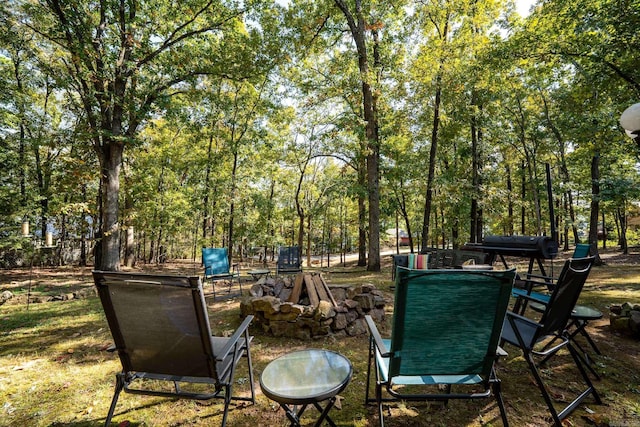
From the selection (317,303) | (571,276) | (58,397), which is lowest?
(58,397)

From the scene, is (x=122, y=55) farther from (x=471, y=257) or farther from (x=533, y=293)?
(x=533, y=293)

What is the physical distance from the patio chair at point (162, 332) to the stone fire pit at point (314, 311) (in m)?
1.79

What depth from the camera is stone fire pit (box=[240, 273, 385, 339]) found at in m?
3.50

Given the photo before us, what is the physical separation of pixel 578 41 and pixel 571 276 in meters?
6.29

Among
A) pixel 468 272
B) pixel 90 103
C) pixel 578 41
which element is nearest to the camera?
pixel 468 272

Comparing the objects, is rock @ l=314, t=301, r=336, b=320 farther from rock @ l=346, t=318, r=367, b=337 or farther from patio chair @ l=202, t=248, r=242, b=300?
patio chair @ l=202, t=248, r=242, b=300

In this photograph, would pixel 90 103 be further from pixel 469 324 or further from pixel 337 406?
pixel 469 324

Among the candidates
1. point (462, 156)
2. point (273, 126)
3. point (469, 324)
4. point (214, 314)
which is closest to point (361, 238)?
point (462, 156)

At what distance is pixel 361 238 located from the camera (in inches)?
466

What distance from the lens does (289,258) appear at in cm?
652

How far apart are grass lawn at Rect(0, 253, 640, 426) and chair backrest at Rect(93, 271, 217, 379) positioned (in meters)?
0.60

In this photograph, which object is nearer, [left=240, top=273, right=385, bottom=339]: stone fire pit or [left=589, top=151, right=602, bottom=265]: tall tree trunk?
[left=240, top=273, right=385, bottom=339]: stone fire pit

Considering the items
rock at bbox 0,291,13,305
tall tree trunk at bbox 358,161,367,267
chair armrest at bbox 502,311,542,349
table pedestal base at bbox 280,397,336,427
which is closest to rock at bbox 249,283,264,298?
table pedestal base at bbox 280,397,336,427

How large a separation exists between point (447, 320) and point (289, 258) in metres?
5.22
